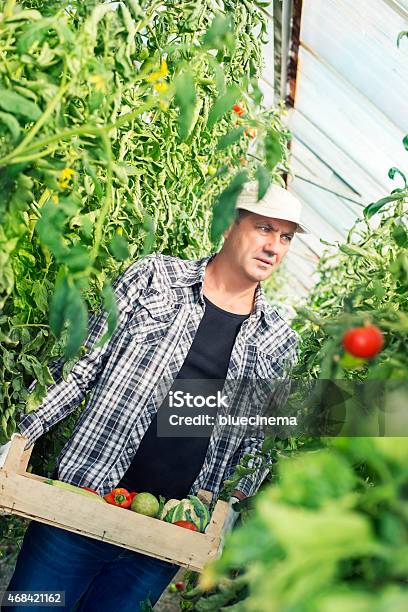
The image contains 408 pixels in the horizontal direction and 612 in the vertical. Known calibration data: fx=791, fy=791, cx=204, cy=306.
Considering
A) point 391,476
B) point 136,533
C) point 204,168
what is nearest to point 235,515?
point 136,533

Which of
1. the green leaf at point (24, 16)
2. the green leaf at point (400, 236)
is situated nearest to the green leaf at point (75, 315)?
the green leaf at point (24, 16)

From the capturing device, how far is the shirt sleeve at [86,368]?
1.82 meters

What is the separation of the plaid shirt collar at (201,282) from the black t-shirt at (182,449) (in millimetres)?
109

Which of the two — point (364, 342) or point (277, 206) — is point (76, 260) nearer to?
point (364, 342)

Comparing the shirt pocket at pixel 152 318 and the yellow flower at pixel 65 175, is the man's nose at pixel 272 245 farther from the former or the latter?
the yellow flower at pixel 65 175

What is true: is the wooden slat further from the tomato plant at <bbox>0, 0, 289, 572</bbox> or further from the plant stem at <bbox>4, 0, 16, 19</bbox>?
the plant stem at <bbox>4, 0, 16, 19</bbox>

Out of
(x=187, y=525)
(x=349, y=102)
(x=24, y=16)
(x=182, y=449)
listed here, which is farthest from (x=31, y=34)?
(x=349, y=102)

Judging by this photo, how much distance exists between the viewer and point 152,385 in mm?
1963

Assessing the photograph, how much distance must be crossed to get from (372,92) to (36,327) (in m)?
2.23

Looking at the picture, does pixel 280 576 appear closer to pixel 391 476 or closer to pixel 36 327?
pixel 391 476

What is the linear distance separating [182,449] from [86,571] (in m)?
0.37

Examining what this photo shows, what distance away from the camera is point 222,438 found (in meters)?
2.05

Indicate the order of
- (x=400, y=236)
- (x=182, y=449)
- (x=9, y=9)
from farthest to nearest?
1. (x=182, y=449)
2. (x=400, y=236)
3. (x=9, y=9)

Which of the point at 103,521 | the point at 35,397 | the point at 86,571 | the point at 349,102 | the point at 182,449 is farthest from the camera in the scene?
the point at 349,102
